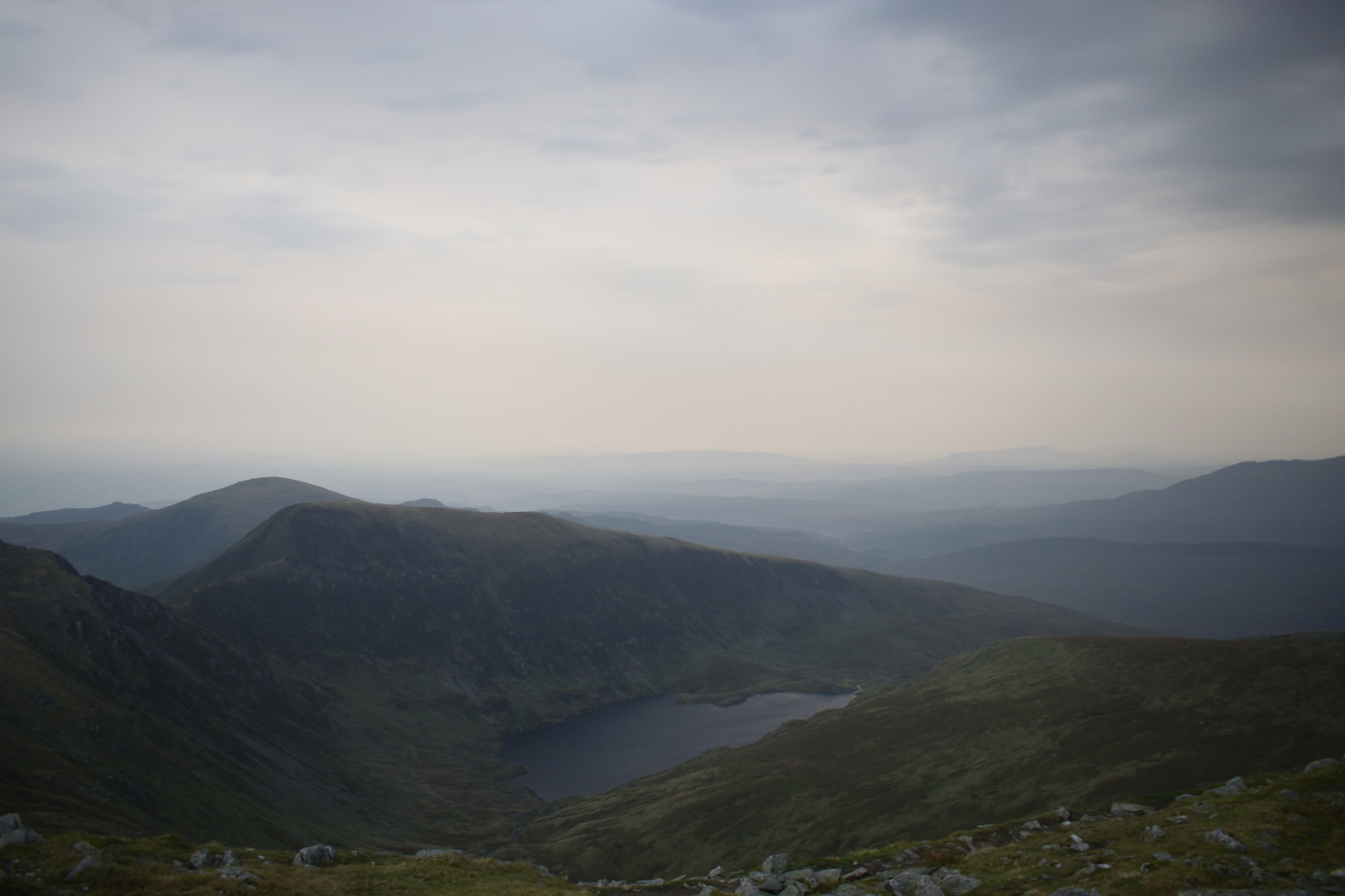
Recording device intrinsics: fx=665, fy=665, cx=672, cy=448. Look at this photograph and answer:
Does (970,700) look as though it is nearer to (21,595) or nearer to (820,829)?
(820,829)

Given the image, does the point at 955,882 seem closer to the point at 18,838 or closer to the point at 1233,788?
the point at 1233,788

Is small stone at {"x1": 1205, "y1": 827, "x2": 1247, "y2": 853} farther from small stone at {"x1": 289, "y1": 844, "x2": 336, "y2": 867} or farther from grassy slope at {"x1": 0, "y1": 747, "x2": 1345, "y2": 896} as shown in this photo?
small stone at {"x1": 289, "y1": 844, "x2": 336, "y2": 867}

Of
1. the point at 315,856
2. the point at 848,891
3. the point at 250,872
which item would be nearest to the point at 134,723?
the point at 315,856

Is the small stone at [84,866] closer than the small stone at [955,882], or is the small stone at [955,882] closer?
the small stone at [84,866]

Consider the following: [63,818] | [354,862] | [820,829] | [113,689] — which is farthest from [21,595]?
[820,829]

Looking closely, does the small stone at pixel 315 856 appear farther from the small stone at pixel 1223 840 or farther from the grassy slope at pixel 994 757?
the grassy slope at pixel 994 757

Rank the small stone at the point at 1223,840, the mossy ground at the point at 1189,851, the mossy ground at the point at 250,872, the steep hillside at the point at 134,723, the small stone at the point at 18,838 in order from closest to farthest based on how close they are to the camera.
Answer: the mossy ground at the point at 1189,851 < the mossy ground at the point at 250,872 < the small stone at the point at 1223,840 < the small stone at the point at 18,838 < the steep hillside at the point at 134,723

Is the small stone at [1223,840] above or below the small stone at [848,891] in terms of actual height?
above

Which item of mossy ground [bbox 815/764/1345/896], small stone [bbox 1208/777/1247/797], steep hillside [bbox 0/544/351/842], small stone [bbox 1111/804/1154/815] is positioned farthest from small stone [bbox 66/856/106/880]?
small stone [bbox 1208/777/1247/797]

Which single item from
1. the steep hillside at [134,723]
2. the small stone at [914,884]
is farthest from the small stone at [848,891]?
the steep hillside at [134,723]
